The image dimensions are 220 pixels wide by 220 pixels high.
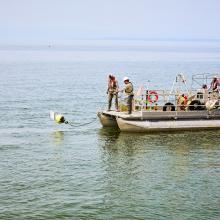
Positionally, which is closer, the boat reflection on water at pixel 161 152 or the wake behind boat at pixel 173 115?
the boat reflection on water at pixel 161 152

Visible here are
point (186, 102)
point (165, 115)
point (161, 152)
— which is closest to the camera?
point (161, 152)

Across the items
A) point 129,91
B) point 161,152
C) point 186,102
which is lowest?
point 161,152

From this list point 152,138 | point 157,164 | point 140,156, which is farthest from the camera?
point 152,138

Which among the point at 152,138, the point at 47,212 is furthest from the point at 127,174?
the point at 152,138

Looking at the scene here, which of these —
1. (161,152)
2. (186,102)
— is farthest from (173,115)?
(161,152)

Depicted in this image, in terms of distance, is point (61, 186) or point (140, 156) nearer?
point (61, 186)

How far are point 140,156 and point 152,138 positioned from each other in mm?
3437

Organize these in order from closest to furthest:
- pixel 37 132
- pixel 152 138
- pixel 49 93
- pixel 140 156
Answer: pixel 140 156, pixel 152 138, pixel 37 132, pixel 49 93

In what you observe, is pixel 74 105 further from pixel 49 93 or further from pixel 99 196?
pixel 99 196

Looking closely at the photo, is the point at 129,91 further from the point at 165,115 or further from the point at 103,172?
the point at 103,172

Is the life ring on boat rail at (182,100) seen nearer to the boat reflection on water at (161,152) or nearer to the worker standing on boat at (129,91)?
the boat reflection on water at (161,152)

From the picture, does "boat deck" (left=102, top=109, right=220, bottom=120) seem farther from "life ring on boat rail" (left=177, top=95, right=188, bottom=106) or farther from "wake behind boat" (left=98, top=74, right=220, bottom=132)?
"life ring on boat rail" (left=177, top=95, right=188, bottom=106)

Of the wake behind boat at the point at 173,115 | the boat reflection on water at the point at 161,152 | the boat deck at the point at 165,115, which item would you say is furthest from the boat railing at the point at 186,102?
the boat reflection on water at the point at 161,152

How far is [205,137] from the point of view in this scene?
23891mm
